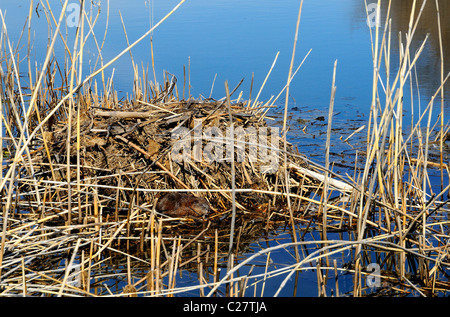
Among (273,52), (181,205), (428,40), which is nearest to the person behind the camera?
(181,205)

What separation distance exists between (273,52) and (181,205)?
17.9ft

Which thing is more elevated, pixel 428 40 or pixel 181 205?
pixel 428 40

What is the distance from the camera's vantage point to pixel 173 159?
3797 millimetres

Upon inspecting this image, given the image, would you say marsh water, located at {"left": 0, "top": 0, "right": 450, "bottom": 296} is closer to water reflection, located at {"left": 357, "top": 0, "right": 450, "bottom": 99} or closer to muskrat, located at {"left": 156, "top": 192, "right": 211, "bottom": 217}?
water reflection, located at {"left": 357, "top": 0, "right": 450, "bottom": 99}

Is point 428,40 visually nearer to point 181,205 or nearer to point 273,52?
point 273,52

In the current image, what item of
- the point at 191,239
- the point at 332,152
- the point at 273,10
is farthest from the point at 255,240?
the point at 273,10

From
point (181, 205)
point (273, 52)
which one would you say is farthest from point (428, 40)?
point (181, 205)

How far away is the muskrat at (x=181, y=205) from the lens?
3.52 metres

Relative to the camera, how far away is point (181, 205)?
3.53 m

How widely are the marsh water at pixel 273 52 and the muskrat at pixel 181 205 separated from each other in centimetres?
52

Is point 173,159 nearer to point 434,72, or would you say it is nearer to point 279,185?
point 279,185

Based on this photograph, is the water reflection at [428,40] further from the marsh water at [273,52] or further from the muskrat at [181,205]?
the muskrat at [181,205]

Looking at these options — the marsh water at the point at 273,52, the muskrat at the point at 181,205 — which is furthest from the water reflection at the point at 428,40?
the muskrat at the point at 181,205

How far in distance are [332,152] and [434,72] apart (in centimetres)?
348
